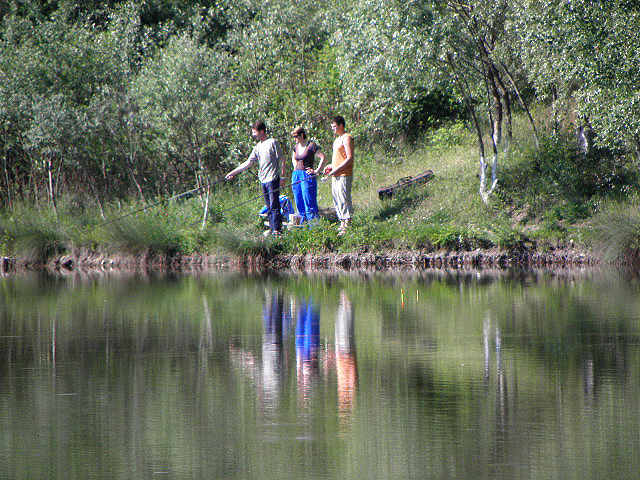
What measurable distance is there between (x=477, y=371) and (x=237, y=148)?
70.4ft

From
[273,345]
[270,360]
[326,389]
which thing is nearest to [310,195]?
[273,345]

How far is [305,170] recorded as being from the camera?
21.6 meters

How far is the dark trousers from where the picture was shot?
70.8 feet

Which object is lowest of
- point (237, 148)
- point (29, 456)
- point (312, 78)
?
point (29, 456)

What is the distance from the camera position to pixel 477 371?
7883 millimetres

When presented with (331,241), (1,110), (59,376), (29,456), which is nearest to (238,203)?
(331,241)

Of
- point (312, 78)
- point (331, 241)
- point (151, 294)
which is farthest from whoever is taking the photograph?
point (312, 78)

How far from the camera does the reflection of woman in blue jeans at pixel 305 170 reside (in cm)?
2148

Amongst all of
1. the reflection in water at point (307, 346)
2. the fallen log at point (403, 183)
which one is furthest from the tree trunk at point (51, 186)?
the reflection in water at point (307, 346)

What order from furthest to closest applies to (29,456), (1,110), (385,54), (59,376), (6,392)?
(1,110) < (385,54) < (59,376) < (6,392) < (29,456)

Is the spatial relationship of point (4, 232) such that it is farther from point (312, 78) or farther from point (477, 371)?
point (477, 371)

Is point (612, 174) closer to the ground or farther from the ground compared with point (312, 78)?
closer to the ground

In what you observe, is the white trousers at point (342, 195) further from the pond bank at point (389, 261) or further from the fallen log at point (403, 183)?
the fallen log at point (403, 183)

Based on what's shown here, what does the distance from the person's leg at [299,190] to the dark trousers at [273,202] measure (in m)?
0.37
